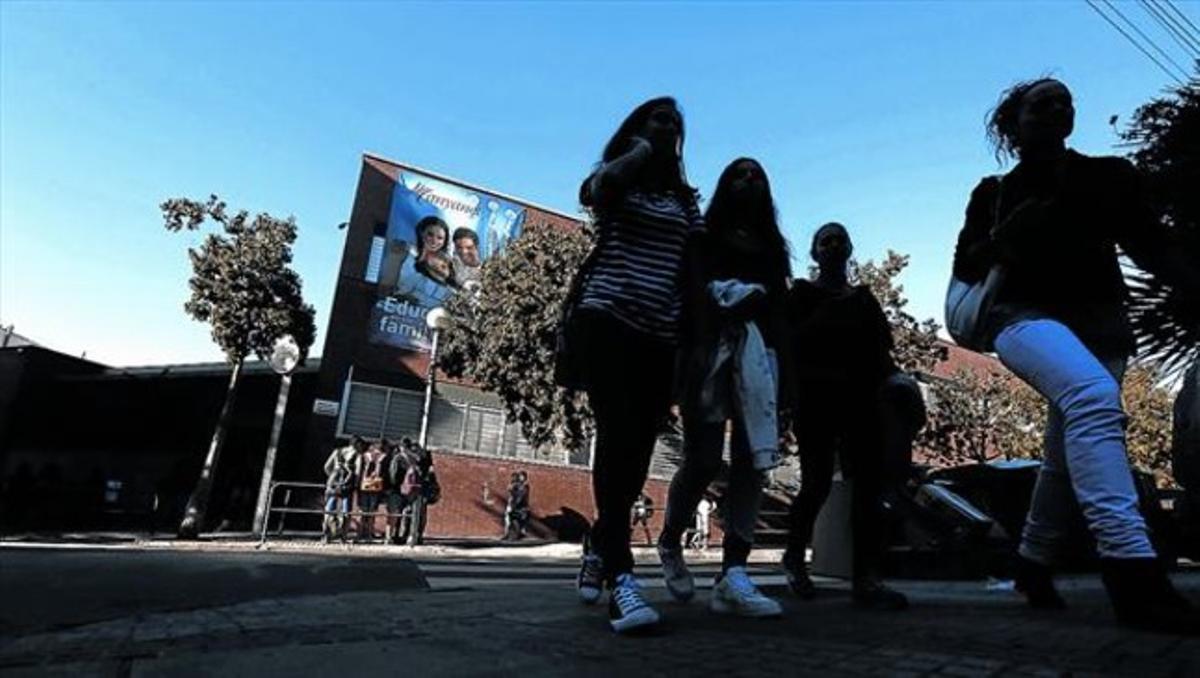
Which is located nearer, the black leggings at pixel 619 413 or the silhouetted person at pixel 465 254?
the black leggings at pixel 619 413

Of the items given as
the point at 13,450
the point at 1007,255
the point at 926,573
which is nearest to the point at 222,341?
the point at 13,450

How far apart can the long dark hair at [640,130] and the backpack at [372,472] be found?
13.5 meters

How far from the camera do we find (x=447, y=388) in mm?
24469

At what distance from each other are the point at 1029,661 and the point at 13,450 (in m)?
29.6

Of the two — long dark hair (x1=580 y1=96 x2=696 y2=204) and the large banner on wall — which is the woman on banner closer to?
the large banner on wall

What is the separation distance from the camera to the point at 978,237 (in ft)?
10.9

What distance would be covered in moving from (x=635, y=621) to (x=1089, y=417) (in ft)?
5.03

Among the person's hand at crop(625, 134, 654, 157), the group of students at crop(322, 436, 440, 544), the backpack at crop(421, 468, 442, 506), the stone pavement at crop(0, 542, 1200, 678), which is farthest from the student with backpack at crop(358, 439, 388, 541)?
the person's hand at crop(625, 134, 654, 157)

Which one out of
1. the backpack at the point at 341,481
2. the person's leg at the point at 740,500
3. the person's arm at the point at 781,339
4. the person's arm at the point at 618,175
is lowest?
the person's leg at the point at 740,500

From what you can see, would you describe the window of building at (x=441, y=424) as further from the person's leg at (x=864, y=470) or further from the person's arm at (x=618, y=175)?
the person's arm at (x=618, y=175)

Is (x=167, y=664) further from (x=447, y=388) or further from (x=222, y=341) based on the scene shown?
(x=447, y=388)

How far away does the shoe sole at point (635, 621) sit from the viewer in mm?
2691

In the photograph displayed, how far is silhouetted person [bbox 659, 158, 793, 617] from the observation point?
343 cm

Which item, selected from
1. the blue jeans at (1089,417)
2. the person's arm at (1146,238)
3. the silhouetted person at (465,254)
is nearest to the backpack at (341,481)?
the silhouetted person at (465,254)
